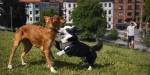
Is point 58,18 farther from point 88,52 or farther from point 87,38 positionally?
point 87,38

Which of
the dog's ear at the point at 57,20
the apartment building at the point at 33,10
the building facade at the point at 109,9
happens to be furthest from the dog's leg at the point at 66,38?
the apartment building at the point at 33,10

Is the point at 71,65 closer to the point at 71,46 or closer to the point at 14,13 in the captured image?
the point at 71,46

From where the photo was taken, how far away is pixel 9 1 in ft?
307

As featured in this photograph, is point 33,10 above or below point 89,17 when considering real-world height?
above

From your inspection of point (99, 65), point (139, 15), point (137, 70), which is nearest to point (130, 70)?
point (137, 70)

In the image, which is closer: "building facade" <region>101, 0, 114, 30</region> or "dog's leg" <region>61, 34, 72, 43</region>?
"dog's leg" <region>61, 34, 72, 43</region>

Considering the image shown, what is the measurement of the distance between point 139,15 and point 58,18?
501ft

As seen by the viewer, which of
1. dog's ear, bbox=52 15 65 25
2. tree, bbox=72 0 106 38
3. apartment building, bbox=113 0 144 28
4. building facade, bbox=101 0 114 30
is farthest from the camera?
building facade, bbox=101 0 114 30

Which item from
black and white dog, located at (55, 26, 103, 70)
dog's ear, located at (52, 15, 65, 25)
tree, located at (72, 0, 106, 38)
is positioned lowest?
tree, located at (72, 0, 106, 38)

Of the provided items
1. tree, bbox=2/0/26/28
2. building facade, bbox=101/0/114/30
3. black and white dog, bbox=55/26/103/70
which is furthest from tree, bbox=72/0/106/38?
black and white dog, bbox=55/26/103/70

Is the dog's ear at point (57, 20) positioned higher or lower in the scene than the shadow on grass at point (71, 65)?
higher

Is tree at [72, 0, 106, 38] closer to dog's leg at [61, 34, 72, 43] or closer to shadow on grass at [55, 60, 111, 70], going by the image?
shadow on grass at [55, 60, 111, 70]

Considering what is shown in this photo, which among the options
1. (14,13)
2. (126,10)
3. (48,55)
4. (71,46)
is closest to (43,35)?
(48,55)

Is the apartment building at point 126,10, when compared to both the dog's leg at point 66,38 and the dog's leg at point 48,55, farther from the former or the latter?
the dog's leg at point 48,55
